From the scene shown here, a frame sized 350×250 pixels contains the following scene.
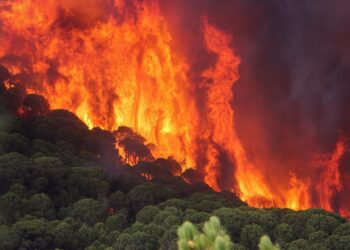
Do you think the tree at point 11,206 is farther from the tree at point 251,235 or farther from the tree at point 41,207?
the tree at point 251,235

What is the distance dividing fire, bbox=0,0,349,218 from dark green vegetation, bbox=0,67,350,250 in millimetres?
8473

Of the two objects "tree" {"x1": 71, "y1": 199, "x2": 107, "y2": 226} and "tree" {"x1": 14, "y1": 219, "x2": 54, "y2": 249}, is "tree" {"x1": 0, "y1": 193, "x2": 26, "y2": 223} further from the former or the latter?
"tree" {"x1": 71, "y1": 199, "x2": 107, "y2": 226}

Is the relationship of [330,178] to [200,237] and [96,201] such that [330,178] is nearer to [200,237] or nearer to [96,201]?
[96,201]

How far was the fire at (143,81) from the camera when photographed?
80.4m

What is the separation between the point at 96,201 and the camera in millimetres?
52344

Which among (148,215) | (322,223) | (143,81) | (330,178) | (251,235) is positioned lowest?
(251,235)

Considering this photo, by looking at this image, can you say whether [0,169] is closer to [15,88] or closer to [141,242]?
[141,242]

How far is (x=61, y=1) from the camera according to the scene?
3593 inches

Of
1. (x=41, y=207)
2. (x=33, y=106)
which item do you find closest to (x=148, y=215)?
(x=41, y=207)

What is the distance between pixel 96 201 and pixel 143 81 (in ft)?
126

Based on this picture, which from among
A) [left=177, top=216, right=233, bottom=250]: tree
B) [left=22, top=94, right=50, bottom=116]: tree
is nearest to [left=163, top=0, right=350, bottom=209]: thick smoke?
Answer: [left=22, top=94, right=50, bottom=116]: tree

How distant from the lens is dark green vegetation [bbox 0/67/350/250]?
143 feet

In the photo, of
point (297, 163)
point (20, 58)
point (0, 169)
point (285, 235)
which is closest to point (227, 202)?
point (285, 235)

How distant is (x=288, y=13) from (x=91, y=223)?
192 ft
